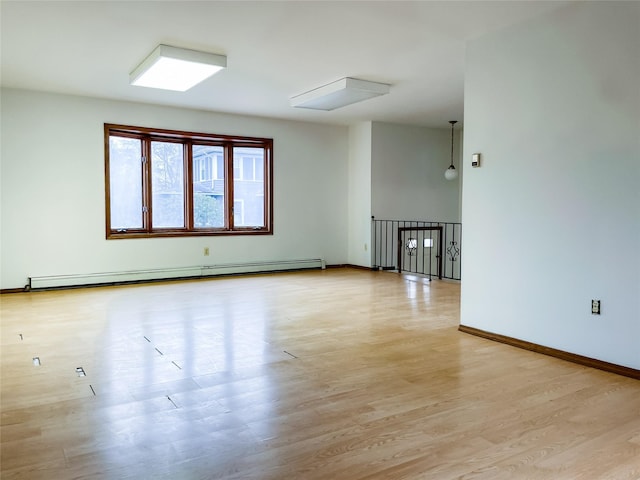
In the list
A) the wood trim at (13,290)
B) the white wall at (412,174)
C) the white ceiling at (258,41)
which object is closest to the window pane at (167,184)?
the white ceiling at (258,41)

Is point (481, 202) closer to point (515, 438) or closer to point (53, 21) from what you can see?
point (515, 438)

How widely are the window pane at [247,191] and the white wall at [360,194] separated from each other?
5.46 feet

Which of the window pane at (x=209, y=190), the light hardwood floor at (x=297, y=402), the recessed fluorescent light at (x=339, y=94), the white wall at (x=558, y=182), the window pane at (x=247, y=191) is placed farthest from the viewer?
the window pane at (x=247, y=191)

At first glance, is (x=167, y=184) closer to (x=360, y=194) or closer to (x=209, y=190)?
(x=209, y=190)

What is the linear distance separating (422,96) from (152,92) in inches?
132

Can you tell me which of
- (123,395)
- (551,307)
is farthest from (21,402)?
(551,307)

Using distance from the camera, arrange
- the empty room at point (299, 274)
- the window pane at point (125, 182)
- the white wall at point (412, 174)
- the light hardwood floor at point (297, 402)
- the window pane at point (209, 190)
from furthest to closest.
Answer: the white wall at point (412, 174) → the window pane at point (209, 190) → the window pane at point (125, 182) → the empty room at point (299, 274) → the light hardwood floor at point (297, 402)

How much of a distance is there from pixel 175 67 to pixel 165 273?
3.35m

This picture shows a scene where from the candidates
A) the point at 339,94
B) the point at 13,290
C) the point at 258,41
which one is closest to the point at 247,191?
the point at 339,94

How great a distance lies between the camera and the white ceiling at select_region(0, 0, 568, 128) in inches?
137

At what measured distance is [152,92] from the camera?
598 centimetres

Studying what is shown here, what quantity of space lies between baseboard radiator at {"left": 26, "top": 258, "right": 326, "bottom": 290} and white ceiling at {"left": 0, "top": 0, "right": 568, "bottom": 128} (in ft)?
7.66

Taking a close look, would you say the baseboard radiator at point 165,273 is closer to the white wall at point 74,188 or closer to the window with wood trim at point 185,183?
the white wall at point 74,188

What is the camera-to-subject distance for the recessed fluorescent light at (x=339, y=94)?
5.39 meters
